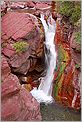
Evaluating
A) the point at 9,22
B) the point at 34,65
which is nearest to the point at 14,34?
the point at 9,22

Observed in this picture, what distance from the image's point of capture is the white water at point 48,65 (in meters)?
12.9

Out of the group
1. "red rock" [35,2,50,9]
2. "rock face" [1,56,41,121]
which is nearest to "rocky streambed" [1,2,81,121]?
"rock face" [1,56,41,121]

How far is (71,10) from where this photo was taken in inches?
502

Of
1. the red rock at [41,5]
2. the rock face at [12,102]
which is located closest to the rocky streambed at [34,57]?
the rock face at [12,102]

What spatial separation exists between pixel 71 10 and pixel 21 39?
8.03 feet

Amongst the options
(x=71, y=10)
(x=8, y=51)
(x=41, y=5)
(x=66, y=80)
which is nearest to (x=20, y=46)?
(x=8, y=51)

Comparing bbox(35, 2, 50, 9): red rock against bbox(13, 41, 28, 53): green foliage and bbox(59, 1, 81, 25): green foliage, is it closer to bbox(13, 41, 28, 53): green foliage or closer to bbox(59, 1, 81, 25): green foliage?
bbox(59, 1, 81, 25): green foliage

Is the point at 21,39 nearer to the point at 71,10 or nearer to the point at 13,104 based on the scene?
the point at 71,10

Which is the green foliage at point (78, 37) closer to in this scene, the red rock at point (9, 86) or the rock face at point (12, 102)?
the rock face at point (12, 102)

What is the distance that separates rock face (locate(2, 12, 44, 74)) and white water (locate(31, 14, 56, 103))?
0.38 metres

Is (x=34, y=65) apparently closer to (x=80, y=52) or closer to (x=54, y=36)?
(x=54, y=36)

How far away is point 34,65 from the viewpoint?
1428 centimetres

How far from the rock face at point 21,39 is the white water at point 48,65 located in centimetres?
38

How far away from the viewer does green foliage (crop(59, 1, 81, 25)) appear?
40.9 ft
